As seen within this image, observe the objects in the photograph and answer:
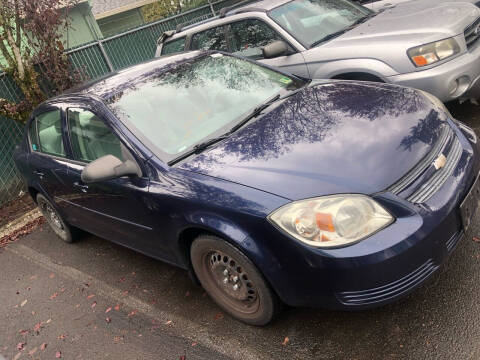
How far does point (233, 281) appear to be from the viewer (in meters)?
2.75

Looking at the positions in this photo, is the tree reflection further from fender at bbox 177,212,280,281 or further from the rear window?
the rear window

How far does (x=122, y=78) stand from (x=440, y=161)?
2.56 meters

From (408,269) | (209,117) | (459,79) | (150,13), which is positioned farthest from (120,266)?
(150,13)

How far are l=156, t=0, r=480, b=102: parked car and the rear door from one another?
2.36 metres

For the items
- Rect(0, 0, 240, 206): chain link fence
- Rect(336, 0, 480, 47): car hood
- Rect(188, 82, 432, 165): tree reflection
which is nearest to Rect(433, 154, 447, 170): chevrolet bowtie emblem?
Rect(188, 82, 432, 165): tree reflection

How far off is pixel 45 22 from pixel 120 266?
201 inches

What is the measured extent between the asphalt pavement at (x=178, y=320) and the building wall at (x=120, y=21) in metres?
20.5

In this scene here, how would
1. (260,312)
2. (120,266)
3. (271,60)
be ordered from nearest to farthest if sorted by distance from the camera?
(260,312), (120,266), (271,60)

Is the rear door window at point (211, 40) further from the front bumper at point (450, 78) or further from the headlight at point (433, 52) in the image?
the headlight at point (433, 52)

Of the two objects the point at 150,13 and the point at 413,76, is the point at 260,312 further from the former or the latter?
the point at 150,13

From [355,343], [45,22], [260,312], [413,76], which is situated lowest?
[355,343]

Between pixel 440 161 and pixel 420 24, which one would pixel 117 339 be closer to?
pixel 440 161

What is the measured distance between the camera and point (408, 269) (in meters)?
2.21

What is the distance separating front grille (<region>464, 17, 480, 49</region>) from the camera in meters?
4.39
